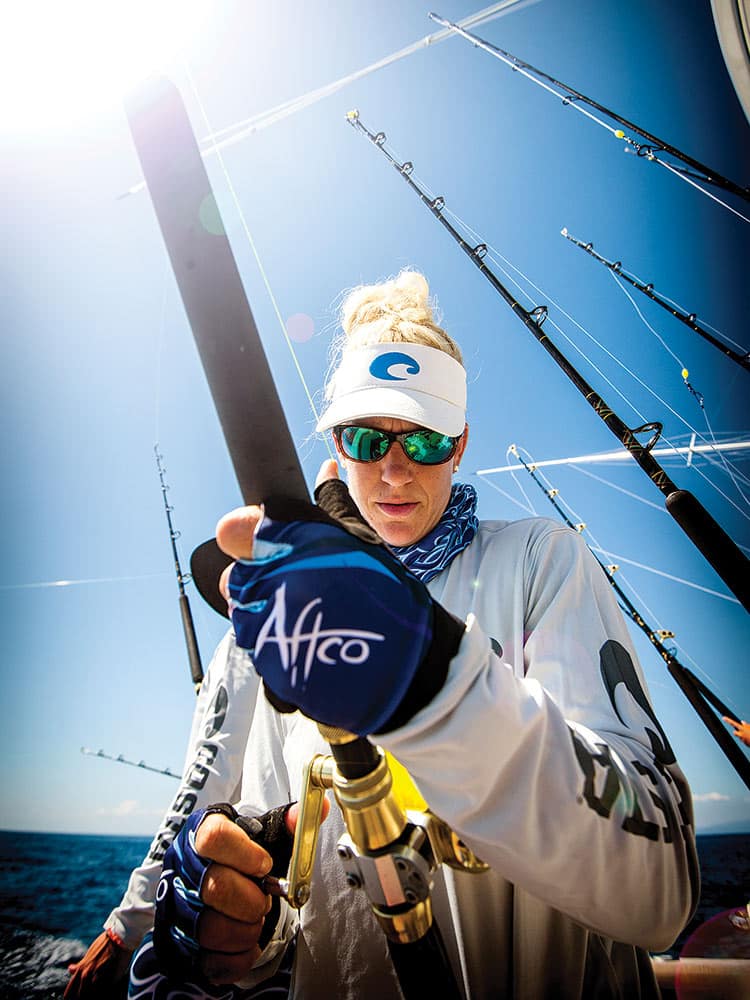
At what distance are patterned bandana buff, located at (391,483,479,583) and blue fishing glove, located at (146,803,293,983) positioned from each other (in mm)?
870

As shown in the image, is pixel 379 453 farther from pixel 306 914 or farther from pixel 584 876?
pixel 306 914

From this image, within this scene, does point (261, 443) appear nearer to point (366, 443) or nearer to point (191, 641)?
point (366, 443)

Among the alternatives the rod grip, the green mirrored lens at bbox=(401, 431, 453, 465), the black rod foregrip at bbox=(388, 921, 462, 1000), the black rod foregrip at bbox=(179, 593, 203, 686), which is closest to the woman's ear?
the green mirrored lens at bbox=(401, 431, 453, 465)

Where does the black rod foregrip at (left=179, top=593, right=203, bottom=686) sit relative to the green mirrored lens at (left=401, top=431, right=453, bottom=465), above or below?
above

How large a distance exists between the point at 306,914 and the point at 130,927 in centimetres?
178

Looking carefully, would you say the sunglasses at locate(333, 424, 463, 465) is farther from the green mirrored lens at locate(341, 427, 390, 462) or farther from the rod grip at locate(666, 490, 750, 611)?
the rod grip at locate(666, 490, 750, 611)

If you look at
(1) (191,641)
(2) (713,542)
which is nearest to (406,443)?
(2) (713,542)

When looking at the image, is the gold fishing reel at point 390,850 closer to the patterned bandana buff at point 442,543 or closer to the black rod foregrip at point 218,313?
the black rod foregrip at point 218,313

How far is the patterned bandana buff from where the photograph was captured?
5.65 ft

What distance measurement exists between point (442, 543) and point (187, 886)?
1206 mm

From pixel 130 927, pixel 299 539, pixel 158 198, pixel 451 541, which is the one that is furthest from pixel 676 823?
pixel 130 927

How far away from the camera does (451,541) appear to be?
174cm

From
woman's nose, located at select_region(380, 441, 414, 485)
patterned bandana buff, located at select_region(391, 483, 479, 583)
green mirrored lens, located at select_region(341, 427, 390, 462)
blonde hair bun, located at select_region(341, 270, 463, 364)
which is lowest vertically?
patterned bandana buff, located at select_region(391, 483, 479, 583)

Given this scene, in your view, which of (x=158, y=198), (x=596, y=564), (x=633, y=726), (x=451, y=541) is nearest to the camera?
(x=158, y=198)
